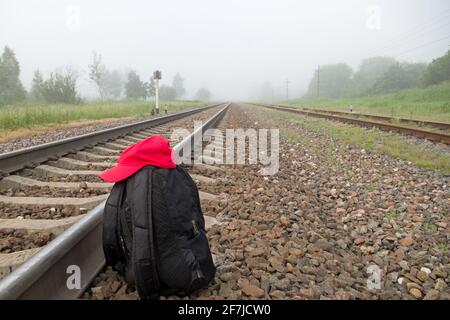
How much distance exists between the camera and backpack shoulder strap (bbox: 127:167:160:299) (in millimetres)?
1511

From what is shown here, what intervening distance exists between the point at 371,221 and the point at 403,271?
83 centimetres

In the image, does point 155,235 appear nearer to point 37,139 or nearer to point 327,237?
point 327,237

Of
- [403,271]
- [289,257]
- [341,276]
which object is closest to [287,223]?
[289,257]

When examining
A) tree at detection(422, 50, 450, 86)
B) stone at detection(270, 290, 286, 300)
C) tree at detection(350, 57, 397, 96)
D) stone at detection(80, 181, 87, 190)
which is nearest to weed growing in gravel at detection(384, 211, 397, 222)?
stone at detection(270, 290, 286, 300)

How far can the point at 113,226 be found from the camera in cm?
164

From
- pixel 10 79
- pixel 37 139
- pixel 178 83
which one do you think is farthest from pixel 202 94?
pixel 37 139

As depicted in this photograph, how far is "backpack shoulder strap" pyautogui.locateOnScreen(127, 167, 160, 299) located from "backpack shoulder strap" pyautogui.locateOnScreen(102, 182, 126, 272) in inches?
5.4

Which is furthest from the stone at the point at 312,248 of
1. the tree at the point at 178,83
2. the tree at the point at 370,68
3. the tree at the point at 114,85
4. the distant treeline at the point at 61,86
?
the tree at the point at 178,83

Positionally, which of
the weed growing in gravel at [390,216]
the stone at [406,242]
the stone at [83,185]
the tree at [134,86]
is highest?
the tree at [134,86]

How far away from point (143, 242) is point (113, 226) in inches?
9.7

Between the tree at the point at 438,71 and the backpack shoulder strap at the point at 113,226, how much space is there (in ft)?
155

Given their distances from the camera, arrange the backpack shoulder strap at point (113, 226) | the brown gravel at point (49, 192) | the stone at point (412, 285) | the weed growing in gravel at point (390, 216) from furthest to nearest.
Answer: the brown gravel at point (49, 192)
the weed growing in gravel at point (390, 216)
the stone at point (412, 285)
the backpack shoulder strap at point (113, 226)

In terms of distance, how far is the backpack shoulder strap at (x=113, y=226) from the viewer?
163 centimetres

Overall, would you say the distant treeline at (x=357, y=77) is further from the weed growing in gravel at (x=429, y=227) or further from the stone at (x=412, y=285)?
the stone at (x=412, y=285)
